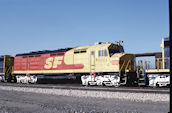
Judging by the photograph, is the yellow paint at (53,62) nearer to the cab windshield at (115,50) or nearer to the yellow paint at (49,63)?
the yellow paint at (49,63)

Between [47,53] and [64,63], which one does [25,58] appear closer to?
[47,53]

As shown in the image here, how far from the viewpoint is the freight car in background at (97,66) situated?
1467 cm

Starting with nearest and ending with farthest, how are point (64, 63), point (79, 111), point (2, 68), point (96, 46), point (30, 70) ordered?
1. point (79, 111)
2. point (96, 46)
3. point (64, 63)
4. point (30, 70)
5. point (2, 68)

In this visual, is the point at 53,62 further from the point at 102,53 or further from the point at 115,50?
the point at 115,50

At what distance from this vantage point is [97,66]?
15891mm

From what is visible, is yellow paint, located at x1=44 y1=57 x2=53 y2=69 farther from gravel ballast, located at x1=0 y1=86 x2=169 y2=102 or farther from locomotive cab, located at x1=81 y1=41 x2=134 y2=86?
gravel ballast, located at x1=0 y1=86 x2=169 y2=102

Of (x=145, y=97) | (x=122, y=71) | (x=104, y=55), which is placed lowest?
(x=145, y=97)

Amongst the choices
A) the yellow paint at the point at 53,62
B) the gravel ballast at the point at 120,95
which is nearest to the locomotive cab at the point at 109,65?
the yellow paint at the point at 53,62

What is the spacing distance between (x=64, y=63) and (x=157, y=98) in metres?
10.3

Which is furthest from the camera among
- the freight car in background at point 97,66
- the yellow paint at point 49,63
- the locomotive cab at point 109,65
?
the yellow paint at point 49,63

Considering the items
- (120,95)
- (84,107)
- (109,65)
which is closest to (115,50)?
(109,65)

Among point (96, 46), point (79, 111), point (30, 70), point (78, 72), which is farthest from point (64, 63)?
point (79, 111)

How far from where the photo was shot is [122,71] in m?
15.1

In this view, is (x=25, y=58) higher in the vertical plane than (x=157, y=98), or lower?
higher
